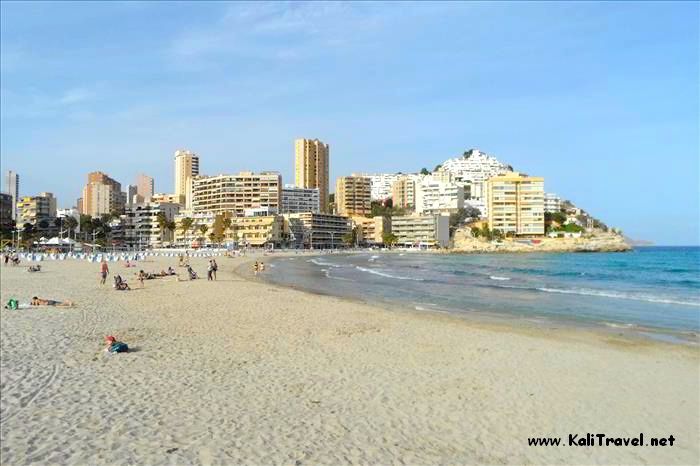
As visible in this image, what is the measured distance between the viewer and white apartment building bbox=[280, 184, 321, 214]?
157750 mm

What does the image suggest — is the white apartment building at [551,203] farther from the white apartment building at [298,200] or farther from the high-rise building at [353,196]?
the white apartment building at [298,200]

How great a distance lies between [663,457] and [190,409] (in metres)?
6.24

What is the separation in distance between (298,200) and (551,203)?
273ft

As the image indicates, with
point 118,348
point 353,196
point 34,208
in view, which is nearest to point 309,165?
point 353,196

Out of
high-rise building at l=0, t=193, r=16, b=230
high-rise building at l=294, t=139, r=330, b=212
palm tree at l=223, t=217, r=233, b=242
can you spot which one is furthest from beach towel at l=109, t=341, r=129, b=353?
high-rise building at l=294, t=139, r=330, b=212

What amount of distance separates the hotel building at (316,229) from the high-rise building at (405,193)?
42.8 metres

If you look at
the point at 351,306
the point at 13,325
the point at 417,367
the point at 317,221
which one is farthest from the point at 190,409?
the point at 317,221

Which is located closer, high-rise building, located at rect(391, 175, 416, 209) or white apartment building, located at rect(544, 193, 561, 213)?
white apartment building, located at rect(544, 193, 561, 213)

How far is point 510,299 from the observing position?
2433 centimetres

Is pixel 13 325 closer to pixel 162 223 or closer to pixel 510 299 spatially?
pixel 510 299

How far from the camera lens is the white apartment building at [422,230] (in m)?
142

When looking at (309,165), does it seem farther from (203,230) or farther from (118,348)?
(118,348)

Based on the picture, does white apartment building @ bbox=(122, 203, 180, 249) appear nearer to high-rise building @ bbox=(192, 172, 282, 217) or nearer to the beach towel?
high-rise building @ bbox=(192, 172, 282, 217)

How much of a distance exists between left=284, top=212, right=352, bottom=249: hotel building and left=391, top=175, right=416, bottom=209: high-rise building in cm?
4285
